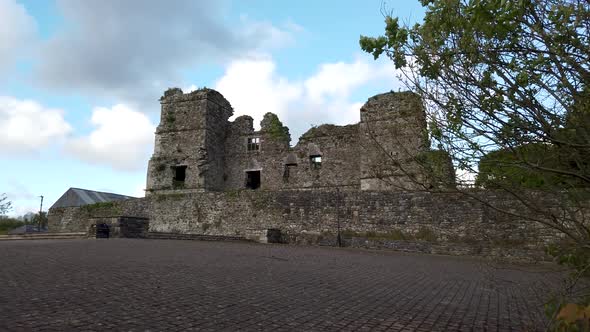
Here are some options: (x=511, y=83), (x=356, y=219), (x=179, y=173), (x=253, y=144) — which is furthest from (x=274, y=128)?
(x=511, y=83)

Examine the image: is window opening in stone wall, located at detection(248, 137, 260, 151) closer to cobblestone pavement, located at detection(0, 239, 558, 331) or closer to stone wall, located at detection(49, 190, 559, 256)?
stone wall, located at detection(49, 190, 559, 256)

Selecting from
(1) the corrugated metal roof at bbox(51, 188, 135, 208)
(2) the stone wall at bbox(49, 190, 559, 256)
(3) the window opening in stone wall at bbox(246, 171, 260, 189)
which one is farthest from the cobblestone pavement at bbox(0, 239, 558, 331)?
(1) the corrugated metal roof at bbox(51, 188, 135, 208)

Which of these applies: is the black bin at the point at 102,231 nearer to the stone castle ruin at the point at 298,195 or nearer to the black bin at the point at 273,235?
the stone castle ruin at the point at 298,195

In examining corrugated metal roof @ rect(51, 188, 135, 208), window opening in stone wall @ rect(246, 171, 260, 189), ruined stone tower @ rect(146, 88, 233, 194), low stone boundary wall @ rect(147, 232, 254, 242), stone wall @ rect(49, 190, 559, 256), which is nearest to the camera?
stone wall @ rect(49, 190, 559, 256)

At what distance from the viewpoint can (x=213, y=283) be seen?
21.4 ft

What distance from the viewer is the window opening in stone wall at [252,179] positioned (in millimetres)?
27672

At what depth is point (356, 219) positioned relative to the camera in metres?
17.9

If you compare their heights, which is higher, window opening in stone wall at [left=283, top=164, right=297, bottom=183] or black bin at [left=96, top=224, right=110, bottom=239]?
window opening in stone wall at [left=283, top=164, right=297, bottom=183]

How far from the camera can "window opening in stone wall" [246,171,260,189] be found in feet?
90.8

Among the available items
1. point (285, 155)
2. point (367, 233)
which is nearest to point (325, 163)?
point (285, 155)

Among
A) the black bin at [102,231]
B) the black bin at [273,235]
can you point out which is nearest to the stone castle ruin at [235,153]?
the black bin at [273,235]

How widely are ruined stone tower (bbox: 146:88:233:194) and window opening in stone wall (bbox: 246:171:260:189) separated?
6.05 ft

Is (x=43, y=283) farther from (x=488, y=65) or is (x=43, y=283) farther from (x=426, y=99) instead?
(x=488, y=65)

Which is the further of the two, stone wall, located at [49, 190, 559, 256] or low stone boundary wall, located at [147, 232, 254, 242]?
low stone boundary wall, located at [147, 232, 254, 242]
